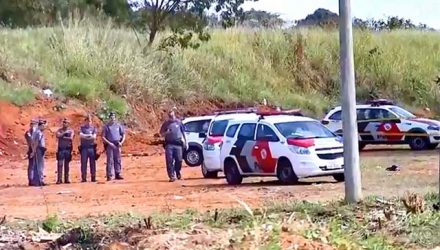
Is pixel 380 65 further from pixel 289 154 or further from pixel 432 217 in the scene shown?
pixel 432 217

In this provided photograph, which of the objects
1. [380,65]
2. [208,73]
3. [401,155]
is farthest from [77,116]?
[380,65]

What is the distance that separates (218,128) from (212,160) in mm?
1787

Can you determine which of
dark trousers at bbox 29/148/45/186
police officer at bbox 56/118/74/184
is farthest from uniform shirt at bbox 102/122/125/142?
dark trousers at bbox 29/148/45/186

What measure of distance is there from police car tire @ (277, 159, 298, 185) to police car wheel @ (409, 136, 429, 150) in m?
12.0

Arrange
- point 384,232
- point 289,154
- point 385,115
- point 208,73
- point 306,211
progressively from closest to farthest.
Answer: point 384,232 → point 306,211 → point 289,154 → point 385,115 → point 208,73

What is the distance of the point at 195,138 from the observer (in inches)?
1210

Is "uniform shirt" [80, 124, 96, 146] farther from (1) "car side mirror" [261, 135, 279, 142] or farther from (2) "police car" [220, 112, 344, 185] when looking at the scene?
(1) "car side mirror" [261, 135, 279, 142]

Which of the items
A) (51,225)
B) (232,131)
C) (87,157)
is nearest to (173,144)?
(232,131)

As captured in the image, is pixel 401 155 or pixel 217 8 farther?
pixel 217 8

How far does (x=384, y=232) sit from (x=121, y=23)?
44.9 metres

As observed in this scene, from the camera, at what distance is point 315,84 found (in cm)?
5200

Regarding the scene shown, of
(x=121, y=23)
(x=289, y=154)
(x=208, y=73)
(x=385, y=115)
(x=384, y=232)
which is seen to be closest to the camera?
(x=384, y=232)

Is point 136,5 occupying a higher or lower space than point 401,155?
higher

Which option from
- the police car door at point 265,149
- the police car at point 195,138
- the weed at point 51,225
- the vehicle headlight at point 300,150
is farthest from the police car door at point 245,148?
the weed at point 51,225
